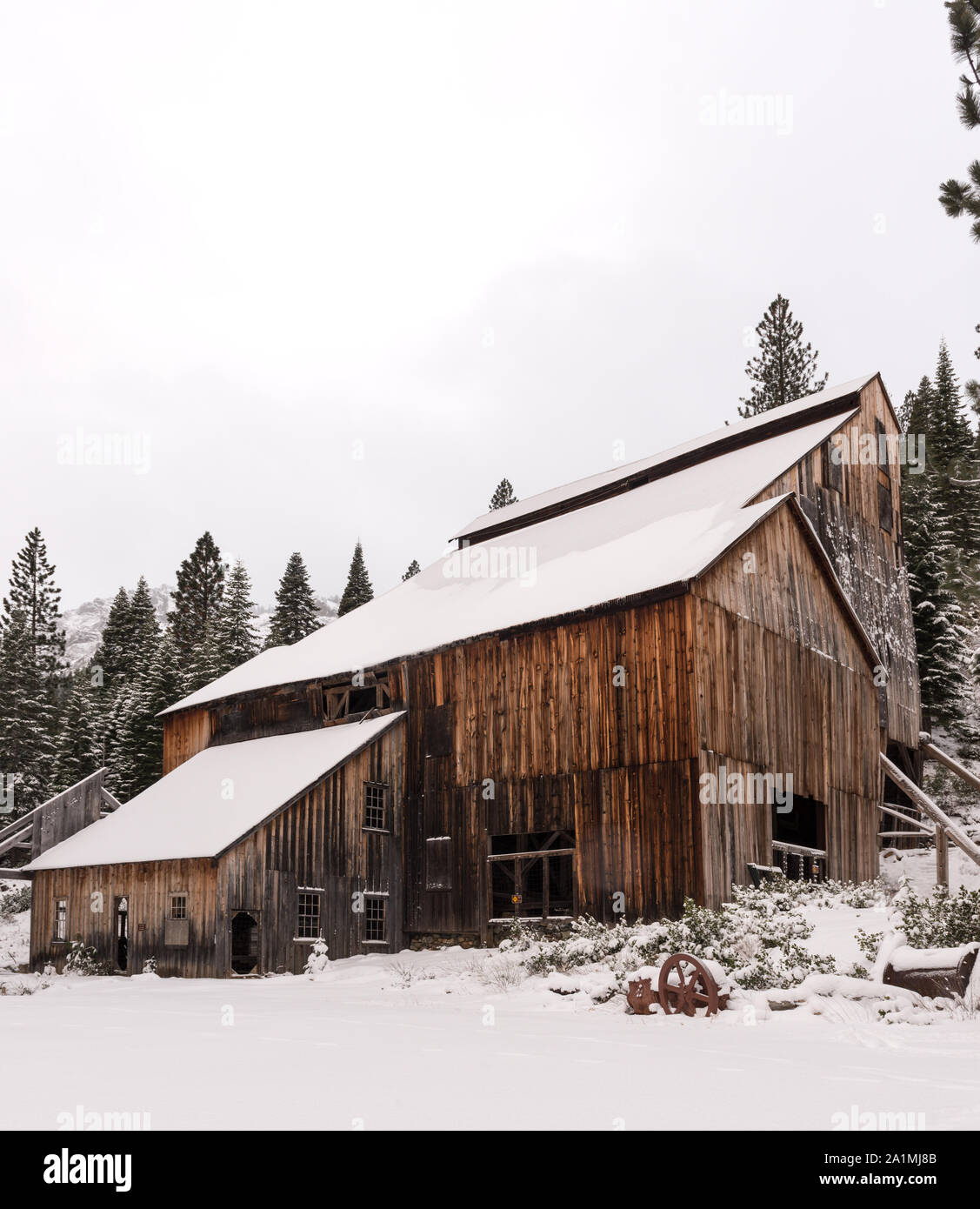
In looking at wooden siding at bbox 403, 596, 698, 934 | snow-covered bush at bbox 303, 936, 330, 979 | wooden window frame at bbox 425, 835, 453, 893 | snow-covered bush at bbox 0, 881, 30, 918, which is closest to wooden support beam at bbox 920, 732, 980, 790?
wooden siding at bbox 403, 596, 698, 934

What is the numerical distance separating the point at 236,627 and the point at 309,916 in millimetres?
43705

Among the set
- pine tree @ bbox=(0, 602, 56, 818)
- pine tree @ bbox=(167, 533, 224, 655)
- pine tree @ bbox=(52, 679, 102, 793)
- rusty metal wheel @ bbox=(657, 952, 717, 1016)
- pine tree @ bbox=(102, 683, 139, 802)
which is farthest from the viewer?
pine tree @ bbox=(167, 533, 224, 655)

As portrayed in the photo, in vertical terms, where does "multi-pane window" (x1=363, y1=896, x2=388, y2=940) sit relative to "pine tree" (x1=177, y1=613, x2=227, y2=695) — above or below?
below

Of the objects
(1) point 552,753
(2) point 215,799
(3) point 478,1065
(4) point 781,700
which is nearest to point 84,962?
(2) point 215,799

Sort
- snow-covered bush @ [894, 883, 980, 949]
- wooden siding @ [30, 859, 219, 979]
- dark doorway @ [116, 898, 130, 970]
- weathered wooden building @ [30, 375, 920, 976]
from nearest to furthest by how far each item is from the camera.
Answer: snow-covered bush @ [894, 883, 980, 949]
weathered wooden building @ [30, 375, 920, 976]
wooden siding @ [30, 859, 219, 979]
dark doorway @ [116, 898, 130, 970]

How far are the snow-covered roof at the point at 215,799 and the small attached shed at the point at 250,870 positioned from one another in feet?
0.16

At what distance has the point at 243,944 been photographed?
26.6m

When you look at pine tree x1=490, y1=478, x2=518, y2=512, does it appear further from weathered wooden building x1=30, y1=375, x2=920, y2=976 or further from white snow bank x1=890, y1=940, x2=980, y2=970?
white snow bank x1=890, y1=940, x2=980, y2=970

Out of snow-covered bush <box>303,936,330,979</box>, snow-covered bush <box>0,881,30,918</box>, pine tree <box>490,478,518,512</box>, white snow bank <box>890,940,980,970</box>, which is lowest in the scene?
snow-covered bush <box>0,881,30,918</box>

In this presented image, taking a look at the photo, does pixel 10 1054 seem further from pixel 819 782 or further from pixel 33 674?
pixel 33 674

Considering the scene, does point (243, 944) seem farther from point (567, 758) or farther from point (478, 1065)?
point (478, 1065)

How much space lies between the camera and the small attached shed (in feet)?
80.2

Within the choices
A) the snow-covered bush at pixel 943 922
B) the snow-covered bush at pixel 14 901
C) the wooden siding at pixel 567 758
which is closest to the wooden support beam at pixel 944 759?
the wooden siding at pixel 567 758

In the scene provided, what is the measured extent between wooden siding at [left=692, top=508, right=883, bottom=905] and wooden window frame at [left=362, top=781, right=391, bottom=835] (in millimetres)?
8665
